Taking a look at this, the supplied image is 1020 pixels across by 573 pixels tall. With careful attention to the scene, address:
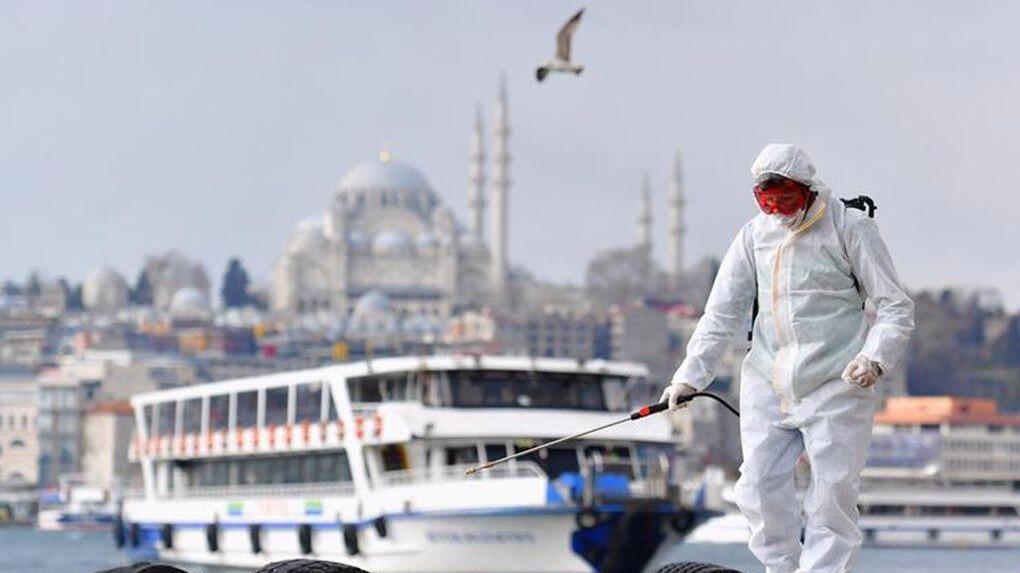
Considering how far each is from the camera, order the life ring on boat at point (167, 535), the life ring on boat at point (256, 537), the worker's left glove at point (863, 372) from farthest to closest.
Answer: the life ring on boat at point (167, 535) → the life ring on boat at point (256, 537) → the worker's left glove at point (863, 372)

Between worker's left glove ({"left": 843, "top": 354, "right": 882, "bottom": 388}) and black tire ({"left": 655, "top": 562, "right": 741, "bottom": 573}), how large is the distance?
48 cm

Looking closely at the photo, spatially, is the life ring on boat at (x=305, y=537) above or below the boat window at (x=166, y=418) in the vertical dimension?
below

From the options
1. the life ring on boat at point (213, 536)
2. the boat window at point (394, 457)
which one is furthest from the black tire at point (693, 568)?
the life ring on boat at point (213, 536)

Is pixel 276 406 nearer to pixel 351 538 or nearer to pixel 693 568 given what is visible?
pixel 351 538

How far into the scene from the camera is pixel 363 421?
3219 centimetres

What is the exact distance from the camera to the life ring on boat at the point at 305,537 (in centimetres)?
3316

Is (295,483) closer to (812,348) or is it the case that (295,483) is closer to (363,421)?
(363,421)

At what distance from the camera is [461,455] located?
1248 inches

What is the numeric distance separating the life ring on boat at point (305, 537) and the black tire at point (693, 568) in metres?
26.9

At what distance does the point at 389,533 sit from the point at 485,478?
120 cm

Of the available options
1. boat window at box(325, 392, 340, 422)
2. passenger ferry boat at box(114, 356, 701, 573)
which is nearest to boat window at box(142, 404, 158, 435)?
passenger ferry boat at box(114, 356, 701, 573)

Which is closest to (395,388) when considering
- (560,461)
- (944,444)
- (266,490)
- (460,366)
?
(460,366)

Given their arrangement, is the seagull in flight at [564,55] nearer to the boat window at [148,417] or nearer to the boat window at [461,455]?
the boat window at [461,455]

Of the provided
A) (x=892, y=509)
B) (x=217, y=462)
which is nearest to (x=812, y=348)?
(x=217, y=462)
